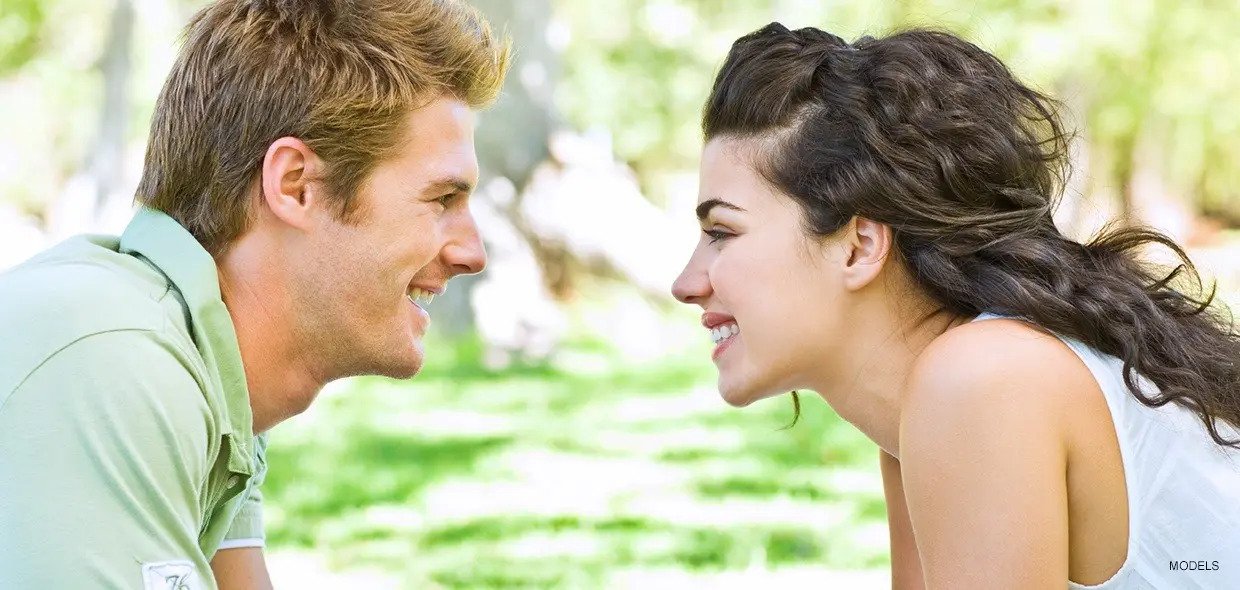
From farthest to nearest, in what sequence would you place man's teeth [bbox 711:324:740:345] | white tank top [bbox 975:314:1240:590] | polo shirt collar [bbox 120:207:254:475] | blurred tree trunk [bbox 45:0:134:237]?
blurred tree trunk [bbox 45:0:134:237] < man's teeth [bbox 711:324:740:345] < white tank top [bbox 975:314:1240:590] < polo shirt collar [bbox 120:207:254:475]

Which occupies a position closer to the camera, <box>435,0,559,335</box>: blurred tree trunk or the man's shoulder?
the man's shoulder

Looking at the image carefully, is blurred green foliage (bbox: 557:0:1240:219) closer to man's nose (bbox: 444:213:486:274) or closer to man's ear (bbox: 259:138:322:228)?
man's nose (bbox: 444:213:486:274)

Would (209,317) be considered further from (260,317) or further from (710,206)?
(710,206)

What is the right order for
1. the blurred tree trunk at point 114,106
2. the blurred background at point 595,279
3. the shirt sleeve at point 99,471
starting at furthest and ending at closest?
the blurred tree trunk at point 114,106 → the blurred background at point 595,279 → the shirt sleeve at point 99,471

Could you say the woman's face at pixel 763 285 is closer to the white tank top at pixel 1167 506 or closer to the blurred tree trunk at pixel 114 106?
A: the white tank top at pixel 1167 506

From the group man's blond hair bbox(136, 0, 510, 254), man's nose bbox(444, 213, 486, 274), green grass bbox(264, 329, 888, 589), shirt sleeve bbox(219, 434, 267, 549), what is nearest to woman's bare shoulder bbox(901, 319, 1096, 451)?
man's nose bbox(444, 213, 486, 274)

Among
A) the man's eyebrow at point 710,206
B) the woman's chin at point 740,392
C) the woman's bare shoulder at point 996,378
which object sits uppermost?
the man's eyebrow at point 710,206

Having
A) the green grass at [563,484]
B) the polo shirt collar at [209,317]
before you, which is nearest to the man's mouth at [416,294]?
the polo shirt collar at [209,317]

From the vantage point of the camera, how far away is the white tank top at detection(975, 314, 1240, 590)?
2334 mm

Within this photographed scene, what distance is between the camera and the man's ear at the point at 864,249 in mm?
2555

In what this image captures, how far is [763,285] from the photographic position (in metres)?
2.59

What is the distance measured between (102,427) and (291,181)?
73 cm

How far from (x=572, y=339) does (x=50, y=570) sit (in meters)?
8.19

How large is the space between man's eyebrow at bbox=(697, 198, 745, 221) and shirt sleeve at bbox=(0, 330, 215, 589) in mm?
1124
